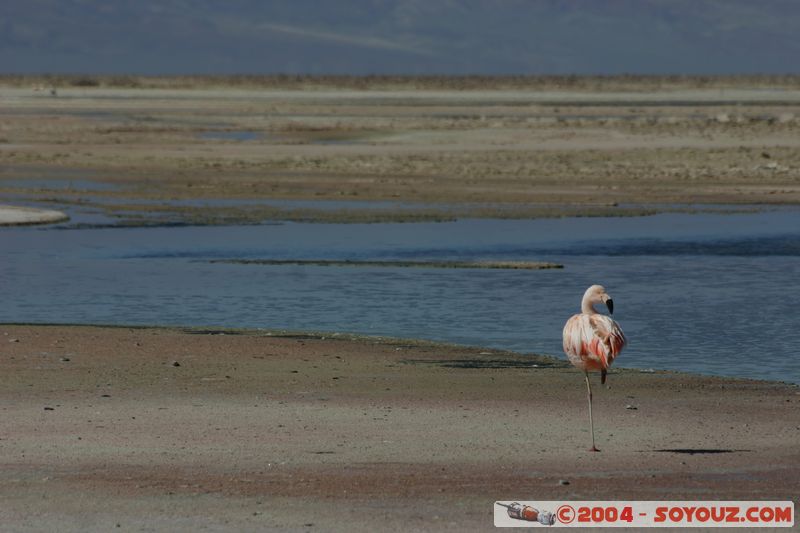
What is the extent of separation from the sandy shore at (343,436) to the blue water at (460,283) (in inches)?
83.4

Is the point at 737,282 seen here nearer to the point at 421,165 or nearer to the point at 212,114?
the point at 421,165

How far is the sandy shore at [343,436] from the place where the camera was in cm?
974

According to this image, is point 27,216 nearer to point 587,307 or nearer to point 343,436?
point 343,436

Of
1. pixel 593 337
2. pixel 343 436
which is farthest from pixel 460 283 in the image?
pixel 593 337

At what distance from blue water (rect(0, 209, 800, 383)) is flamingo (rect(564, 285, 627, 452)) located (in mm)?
4953

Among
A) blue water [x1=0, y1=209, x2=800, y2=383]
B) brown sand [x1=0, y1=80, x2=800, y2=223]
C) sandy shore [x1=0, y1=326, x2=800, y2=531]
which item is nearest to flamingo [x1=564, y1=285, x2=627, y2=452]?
sandy shore [x1=0, y1=326, x2=800, y2=531]

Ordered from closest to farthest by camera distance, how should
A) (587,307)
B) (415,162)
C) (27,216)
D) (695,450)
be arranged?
(587,307) → (695,450) → (27,216) → (415,162)

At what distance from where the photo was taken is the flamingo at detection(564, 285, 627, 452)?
10734 millimetres

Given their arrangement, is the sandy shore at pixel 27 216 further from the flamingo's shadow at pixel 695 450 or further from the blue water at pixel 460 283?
the flamingo's shadow at pixel 695 450

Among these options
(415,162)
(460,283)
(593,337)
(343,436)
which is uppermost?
(415,162)

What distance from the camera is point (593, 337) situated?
1080 cm

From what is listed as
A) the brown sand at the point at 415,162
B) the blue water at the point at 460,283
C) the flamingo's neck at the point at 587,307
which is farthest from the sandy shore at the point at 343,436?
the brown sand at the point at 415,162

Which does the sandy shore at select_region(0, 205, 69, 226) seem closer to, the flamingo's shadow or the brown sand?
the brown sand

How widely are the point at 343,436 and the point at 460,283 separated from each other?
1138 cm
